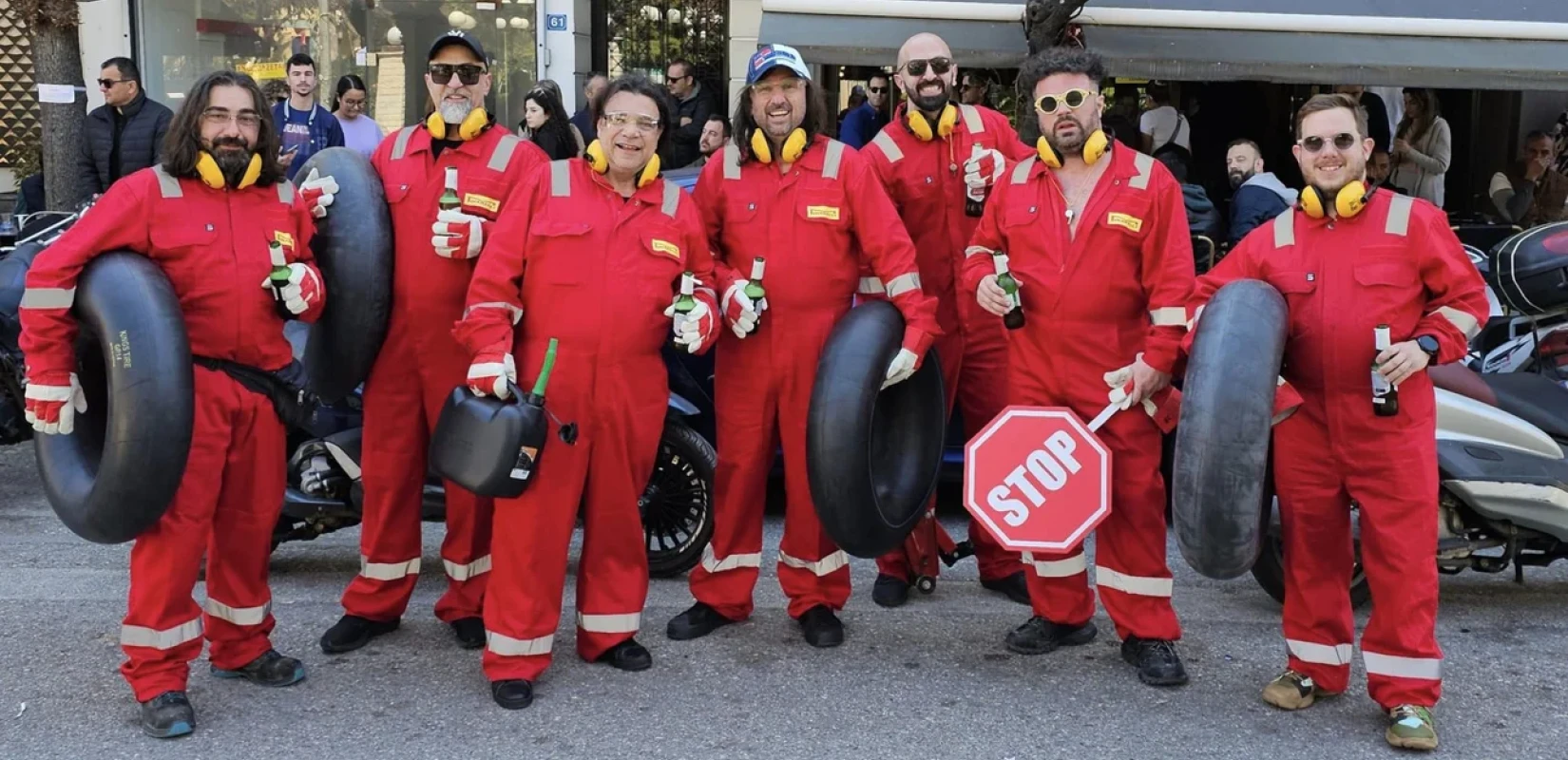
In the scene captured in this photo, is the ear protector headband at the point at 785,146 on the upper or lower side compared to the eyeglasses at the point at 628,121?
lower

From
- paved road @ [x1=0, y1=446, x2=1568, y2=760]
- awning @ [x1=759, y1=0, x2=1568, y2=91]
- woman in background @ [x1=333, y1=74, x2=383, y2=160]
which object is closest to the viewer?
paved road @ [x1=0, y1=446, x2=1568, y2=760]

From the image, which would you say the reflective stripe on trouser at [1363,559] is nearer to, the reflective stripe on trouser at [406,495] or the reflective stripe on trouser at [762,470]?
the reflective stripe on trouser at [762,470]

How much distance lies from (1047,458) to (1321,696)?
1032 mm

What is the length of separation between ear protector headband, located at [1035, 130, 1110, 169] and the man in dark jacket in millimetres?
6070

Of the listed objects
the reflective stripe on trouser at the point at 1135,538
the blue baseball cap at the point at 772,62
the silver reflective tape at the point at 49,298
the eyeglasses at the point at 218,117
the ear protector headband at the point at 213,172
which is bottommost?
the reflective stripe on trouser at the point at 1135,538

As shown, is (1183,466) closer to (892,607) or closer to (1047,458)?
(1047,458)

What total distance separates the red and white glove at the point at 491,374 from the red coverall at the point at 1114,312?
1442 mm

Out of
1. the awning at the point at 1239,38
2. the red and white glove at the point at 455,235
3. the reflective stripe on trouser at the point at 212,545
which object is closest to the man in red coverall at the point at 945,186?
the red and white glove at the point at 455,235

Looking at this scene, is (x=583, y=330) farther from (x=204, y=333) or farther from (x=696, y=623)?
(x=696, y=623)

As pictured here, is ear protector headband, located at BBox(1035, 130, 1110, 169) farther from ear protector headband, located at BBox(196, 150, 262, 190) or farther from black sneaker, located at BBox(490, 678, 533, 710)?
ear protector headband, located at BBox(196, 150, 262, 190)

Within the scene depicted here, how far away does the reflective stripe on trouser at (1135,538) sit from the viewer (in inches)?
176

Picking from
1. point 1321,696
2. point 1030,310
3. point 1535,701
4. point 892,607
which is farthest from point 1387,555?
point 892,607

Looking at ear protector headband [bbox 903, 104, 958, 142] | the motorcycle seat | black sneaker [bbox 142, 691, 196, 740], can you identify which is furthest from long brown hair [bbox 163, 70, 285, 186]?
the motorcycle seat

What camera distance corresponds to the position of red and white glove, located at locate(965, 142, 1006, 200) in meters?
5.01
